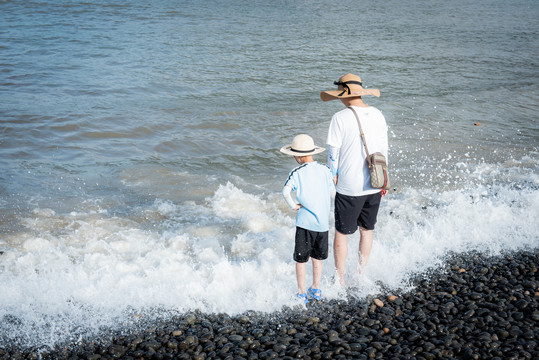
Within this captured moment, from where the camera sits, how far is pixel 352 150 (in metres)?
5.48

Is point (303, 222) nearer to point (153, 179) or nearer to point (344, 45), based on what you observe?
point (153, 179)

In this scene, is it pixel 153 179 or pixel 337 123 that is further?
pixel 153 179

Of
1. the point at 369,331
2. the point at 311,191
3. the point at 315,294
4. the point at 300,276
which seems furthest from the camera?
the point at 315,294

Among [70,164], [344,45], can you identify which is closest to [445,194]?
[70,164]

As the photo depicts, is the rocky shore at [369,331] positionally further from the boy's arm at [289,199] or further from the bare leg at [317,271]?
the boy's arm at [289,199]

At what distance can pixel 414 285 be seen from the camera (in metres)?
6.27

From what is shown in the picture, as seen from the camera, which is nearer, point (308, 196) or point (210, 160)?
point (308, 196)

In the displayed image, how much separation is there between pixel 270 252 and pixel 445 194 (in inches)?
159

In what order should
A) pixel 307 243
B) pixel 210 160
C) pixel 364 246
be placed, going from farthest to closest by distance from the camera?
pixel 210 160
pixel 364 246
pixel 307 243

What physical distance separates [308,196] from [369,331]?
1531mm

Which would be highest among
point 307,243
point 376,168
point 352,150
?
point 352,150

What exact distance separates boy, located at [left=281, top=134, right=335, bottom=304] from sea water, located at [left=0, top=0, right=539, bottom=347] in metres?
0.82

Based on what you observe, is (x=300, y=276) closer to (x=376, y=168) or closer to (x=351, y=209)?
(x=351, y=209)

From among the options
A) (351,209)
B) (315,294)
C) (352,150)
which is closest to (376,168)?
(352,150)
